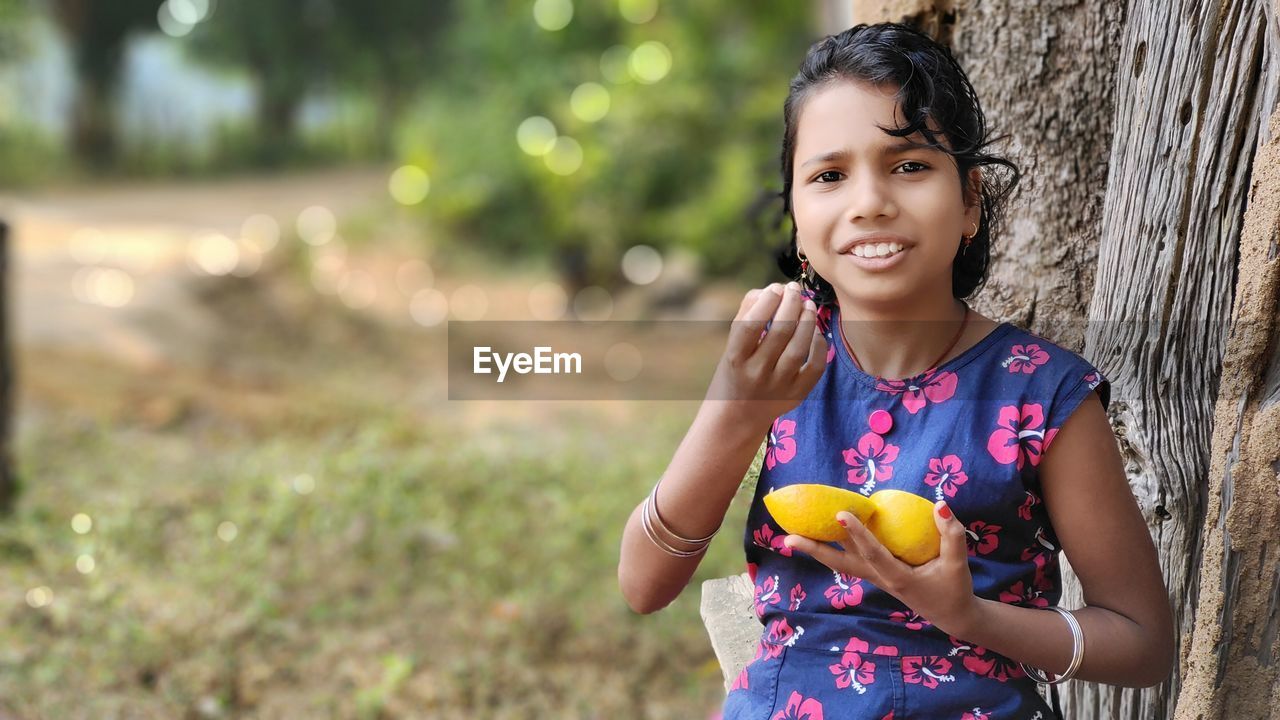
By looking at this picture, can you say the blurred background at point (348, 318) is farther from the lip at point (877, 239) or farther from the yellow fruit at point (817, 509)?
the yellow fruit at point (817, 509)

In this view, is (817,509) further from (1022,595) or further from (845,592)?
(1022,595)

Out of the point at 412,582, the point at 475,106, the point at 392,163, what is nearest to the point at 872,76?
the point at 412,582

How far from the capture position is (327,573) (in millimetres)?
4117

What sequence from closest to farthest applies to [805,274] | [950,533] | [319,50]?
[950,533] < [805,274] < [319,50]

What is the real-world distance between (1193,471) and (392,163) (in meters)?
15.7

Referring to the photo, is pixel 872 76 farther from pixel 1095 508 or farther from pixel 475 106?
pixel 475 106

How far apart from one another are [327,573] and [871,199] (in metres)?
3.12

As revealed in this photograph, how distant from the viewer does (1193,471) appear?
178 centimetres

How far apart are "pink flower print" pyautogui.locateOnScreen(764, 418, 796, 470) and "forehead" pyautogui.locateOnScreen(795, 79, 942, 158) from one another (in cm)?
35

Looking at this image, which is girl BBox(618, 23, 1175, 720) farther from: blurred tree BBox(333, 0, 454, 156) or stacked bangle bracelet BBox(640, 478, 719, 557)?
blurred tree BBox(333, 0, 454, 156)

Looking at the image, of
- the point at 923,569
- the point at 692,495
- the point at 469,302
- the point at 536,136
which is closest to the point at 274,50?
the point at 536,136

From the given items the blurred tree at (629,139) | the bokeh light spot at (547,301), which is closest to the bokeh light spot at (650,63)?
the blurred tree at (629,139)

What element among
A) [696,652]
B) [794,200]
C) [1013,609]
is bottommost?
[696,652]

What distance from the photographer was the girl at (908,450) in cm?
143
